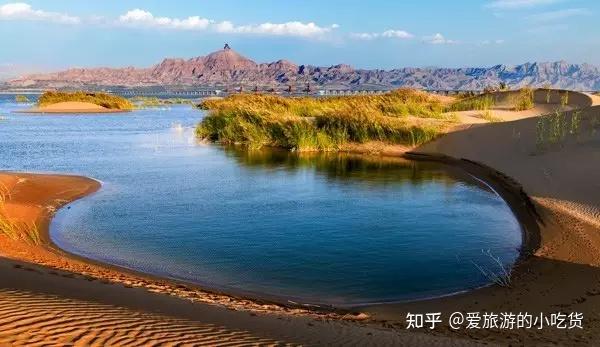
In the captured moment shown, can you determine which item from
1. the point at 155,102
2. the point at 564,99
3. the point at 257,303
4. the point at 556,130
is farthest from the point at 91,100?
the point at 257,303

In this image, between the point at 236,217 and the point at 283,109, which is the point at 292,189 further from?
the point at 283,109

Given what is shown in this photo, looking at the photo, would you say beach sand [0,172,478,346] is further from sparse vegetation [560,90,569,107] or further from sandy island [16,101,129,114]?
sandy island [16,101,129,114]

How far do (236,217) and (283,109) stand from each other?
68.3 feet

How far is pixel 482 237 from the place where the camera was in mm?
11133

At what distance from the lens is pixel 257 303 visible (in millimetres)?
7453

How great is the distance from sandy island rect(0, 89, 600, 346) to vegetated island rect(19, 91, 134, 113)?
46.1 m

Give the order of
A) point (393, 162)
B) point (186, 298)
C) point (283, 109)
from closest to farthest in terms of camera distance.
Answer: point (186, 298) → point (393, 162) → point (283, 109)

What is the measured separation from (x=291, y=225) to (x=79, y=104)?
5310 cm

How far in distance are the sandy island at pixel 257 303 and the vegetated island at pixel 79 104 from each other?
1814 inches

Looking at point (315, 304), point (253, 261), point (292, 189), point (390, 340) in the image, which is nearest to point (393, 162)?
point (292, 189)

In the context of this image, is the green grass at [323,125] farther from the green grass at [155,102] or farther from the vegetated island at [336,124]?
the green grass at [155,102]

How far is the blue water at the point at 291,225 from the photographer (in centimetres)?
877

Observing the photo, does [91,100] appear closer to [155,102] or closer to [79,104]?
[79,104]

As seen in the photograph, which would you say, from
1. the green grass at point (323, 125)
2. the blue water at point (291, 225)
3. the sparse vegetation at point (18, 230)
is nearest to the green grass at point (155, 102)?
the green grass at point (323, 125)
